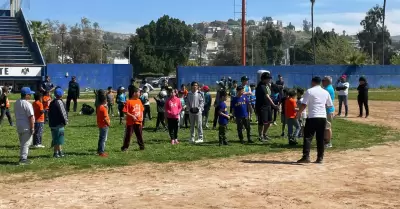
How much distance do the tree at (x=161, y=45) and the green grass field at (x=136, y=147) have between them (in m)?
73.9

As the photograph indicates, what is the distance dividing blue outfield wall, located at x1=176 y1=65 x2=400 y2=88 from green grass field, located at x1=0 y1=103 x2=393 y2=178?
112ft

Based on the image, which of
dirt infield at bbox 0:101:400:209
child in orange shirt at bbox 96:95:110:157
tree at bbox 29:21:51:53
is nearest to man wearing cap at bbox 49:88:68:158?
child in orange shirt at bbox 96:95:110:157

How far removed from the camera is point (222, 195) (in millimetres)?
9109

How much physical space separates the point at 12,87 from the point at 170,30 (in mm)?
53104

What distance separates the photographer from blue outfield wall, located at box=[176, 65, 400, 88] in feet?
179

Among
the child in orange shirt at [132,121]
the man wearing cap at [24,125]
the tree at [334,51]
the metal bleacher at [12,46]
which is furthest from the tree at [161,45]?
the man wearing cap at [24,125]

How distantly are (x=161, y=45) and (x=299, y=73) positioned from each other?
45274 millimetres

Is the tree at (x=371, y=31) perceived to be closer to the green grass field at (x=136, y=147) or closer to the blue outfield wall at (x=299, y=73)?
the blue outfield wall at (x=299, y=73)

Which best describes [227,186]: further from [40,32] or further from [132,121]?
[40,32]

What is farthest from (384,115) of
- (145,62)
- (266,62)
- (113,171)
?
(266,62)

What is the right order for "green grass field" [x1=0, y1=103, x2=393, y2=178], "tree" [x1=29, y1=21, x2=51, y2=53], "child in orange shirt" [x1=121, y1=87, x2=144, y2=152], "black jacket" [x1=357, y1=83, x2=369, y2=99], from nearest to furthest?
"green grass field" [x1=0, y1=103, x2=393, y2=178] → "child in orange shirt" [x1=121, y1=87, x2=144, y2=152] → "black jacket" [x1=357, y1=83, x2=369, y2=99] → "tree" [x1=29, y1=21, x2=51, y2=53]

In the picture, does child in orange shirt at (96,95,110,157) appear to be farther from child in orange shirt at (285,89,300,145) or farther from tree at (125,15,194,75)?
tree at (125,15,194,75)

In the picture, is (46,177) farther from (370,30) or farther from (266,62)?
(370,30)

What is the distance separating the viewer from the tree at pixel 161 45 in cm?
9381
